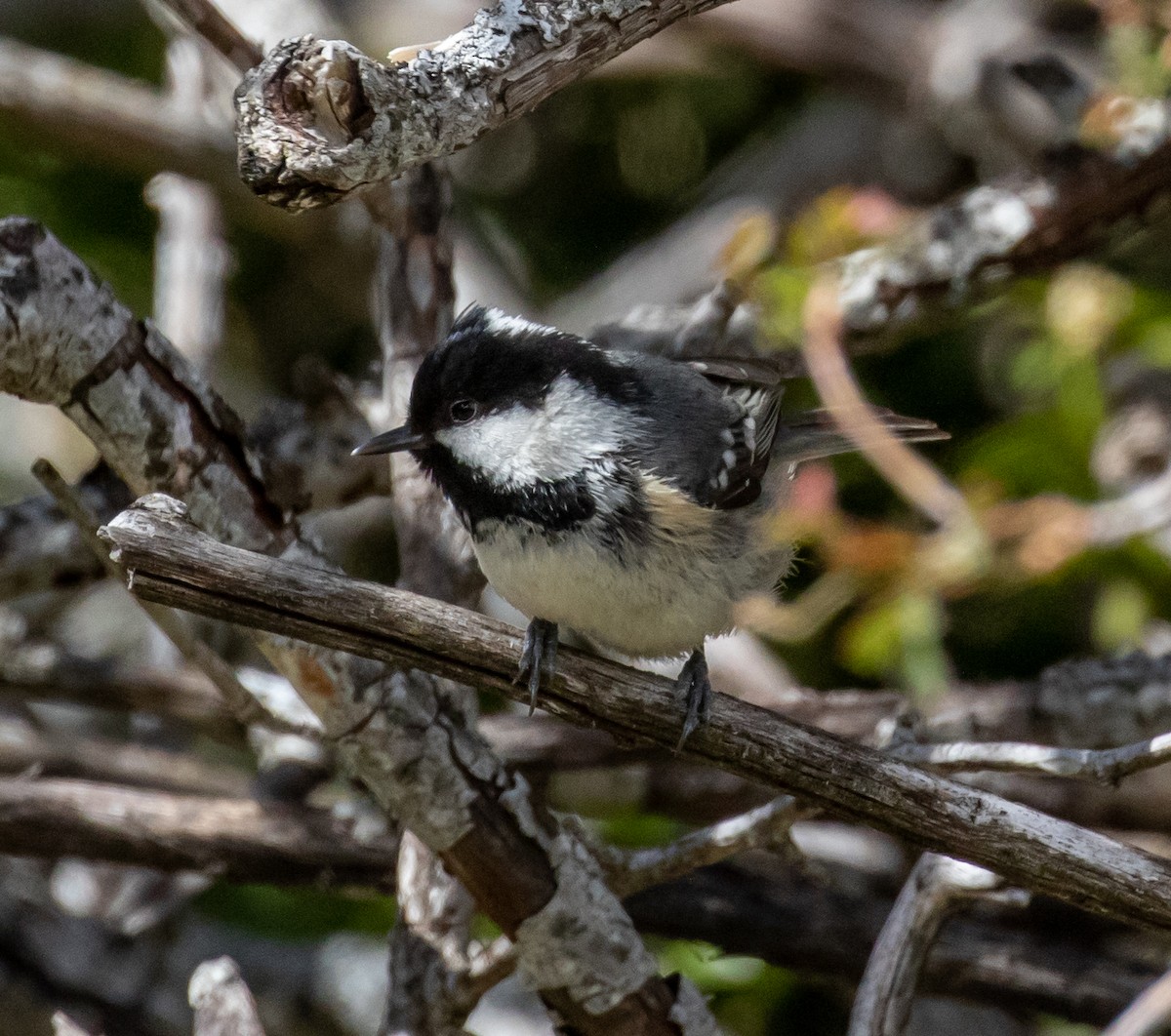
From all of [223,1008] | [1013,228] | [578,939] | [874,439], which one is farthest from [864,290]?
[223,1008]

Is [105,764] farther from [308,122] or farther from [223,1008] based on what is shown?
[308,122]

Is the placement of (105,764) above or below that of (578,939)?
above

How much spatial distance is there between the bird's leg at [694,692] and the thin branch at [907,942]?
19.2 inches

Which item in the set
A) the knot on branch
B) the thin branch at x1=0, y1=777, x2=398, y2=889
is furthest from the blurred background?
the knot on branch

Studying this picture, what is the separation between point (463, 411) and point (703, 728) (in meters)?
0.75

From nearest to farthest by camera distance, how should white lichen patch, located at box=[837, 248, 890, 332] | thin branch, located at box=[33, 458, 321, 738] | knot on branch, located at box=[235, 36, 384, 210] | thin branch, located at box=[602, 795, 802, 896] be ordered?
1. knot on branch, located at box=[235, 36, 384, 210]
2. thin branch, located at box=[33, 458, 321, 738]
3. thin branch, located at box=[602, 795, 802, 896]
4. white lichen patch, located at box=[837, 248, 890, 332]

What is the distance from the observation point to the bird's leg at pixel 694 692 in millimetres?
2105

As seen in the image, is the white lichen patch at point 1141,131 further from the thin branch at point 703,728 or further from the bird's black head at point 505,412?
the thin branch at point 703,728

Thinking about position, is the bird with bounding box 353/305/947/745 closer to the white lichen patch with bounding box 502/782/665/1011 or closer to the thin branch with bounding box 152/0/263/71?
the white lichen patch with bounding box 502/782/665/1011

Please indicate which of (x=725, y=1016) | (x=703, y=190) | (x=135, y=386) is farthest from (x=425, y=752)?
(x=703, y=190)

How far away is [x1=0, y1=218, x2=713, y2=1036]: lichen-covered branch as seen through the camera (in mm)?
2211

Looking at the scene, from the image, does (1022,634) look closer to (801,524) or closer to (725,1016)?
(725,1016)

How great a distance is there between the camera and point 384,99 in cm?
162

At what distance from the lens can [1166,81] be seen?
133 inches
